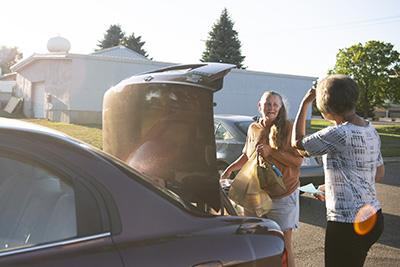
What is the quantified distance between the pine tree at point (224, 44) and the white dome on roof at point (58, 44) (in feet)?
69.3

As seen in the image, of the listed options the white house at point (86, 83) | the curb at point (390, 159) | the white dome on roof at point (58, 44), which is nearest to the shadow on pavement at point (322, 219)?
the curb at point (390, 159)

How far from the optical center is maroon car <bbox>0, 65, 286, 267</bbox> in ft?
5.90

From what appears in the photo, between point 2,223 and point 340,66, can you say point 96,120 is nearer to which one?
point 2,223

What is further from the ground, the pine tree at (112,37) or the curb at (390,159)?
the pine tree at (112,37)

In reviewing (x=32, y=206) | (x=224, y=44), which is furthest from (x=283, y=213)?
(x=224, y=44)

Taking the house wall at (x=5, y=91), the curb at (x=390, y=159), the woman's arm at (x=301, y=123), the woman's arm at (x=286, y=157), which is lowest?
the curb at (x=390, y=159)

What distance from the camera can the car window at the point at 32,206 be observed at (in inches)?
72.1

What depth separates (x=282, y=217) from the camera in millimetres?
3848

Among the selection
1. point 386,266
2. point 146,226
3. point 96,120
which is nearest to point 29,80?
point 96,120

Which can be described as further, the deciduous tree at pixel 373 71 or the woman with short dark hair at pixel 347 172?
the deciduous tree at pixel 373 71

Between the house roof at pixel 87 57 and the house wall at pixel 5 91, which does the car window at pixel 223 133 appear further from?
the house wall at pixel 5 91

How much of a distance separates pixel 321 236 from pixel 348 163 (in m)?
3.33

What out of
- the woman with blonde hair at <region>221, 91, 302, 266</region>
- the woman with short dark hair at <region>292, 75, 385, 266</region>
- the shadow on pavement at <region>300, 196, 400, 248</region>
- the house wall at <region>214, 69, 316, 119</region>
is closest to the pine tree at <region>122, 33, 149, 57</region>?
the house wall at <region>214, 69, 316, 119</region>

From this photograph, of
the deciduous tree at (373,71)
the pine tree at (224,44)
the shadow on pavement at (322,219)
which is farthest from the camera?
the pine tree at (224,44)
